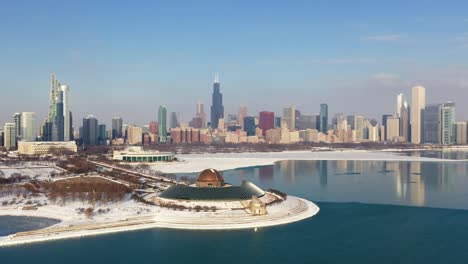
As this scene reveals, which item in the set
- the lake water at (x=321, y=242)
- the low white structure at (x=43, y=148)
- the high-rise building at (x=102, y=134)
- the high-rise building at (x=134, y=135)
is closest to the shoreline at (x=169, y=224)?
the lake water at (x=321, y=242)

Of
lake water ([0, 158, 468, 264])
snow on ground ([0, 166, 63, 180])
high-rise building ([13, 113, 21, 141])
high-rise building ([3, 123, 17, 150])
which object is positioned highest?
high-rise building ([13, 113, 21, 141])

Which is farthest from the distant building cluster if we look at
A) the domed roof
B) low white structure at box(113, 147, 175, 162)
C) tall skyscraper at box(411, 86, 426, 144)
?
the domed roof

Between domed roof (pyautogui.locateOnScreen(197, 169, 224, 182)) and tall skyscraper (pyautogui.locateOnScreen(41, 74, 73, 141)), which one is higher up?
tall skyscraper (pyautogui.locateOnScreen(41, 74, 73, 141))

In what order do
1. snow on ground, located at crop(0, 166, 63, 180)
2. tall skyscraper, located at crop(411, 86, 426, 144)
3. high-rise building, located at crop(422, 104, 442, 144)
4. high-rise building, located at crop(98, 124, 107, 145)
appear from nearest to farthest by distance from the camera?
1. snow on ground, located at crop(0, 166, 63, 180)
2. high-rise building, located at crop(98, 124, 107, 145)
3. high-rise building, located at crop(422, 104, 442, 144)
4. tall skyscraper, located at crop(411, 86, 426, 144)

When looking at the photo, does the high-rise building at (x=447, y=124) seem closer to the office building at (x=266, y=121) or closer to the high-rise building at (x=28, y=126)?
the office building at (x=266, y=121)

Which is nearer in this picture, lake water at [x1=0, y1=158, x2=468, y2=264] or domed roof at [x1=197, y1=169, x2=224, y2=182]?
lake water at [x1=0, y1=158, x2=468, y2=264]

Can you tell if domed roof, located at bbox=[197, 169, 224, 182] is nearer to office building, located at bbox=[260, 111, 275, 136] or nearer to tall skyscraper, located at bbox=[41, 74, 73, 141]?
tall skyscraper, located at bbox=[41, 74, 73, 141]

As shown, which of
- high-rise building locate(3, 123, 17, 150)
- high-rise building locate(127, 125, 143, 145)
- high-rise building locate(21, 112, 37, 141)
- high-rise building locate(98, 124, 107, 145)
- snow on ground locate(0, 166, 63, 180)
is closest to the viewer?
snow on ground locate(0, 166, 63, 180)

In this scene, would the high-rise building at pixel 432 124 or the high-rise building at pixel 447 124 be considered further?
the high-rise building at pixel 432 124
